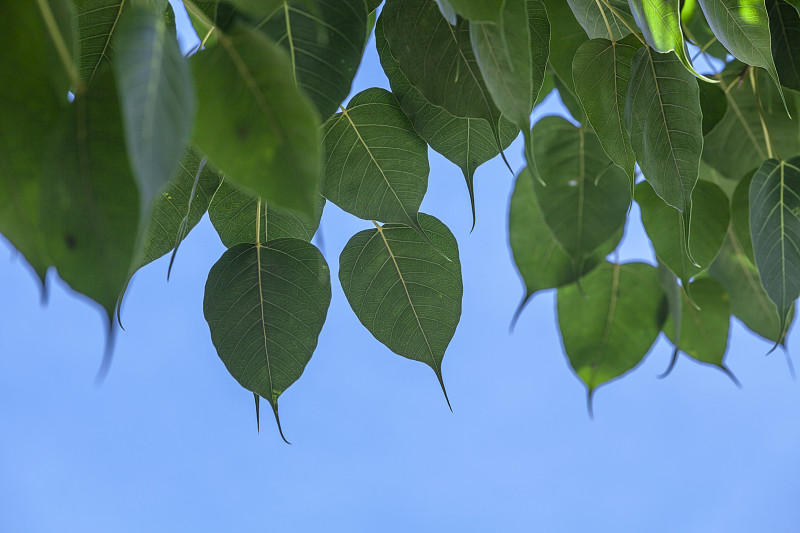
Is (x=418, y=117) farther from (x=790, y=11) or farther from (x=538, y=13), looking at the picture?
(x=790, y=11)

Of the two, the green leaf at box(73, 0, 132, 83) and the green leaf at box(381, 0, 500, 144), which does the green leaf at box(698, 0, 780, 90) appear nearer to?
the green leaf at box(381, 0, 500, 144)

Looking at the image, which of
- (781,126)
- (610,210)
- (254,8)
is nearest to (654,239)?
(610,210)

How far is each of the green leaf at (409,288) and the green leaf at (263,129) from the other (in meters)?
0.12

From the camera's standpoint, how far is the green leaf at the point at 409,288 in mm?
234

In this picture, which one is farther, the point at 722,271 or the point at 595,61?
the point at 722,271

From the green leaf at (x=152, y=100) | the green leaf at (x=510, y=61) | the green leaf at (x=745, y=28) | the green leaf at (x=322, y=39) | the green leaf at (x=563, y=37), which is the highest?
the green leaf at (x=745, y=28)

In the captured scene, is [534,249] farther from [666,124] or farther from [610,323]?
[666,124]

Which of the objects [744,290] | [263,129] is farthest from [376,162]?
[744,290]

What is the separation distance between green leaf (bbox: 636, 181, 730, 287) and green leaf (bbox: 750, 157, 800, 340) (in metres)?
0.04

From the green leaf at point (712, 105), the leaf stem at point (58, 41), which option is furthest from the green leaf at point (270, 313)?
the green leaf at point (712, 105)

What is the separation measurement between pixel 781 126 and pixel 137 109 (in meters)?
0.41

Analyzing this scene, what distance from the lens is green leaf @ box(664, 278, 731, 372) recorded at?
16.2 inches

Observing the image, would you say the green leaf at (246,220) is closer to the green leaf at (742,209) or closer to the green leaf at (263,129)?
the green leaf at (263,129)

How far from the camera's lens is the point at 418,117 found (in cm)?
22
